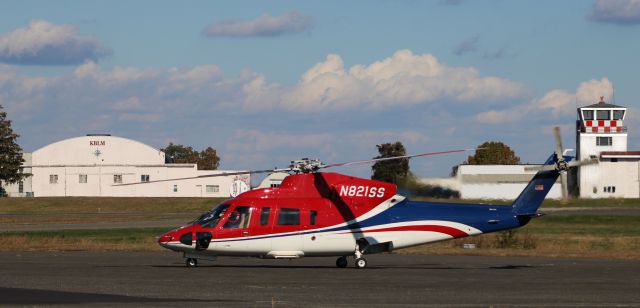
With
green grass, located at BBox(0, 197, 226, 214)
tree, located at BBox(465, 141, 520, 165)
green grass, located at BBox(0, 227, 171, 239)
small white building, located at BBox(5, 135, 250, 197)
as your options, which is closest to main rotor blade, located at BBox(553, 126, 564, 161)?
green grass, located at BBox(0, 227, 171, 239)

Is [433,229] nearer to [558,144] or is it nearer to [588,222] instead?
[558,144]

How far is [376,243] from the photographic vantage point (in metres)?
36.8

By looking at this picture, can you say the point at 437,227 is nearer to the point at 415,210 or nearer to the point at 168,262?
the point at 415,210

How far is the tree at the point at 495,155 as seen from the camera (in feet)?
535

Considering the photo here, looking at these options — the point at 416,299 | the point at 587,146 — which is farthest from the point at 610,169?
the point at 416,299

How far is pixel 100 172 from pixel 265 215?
105 meters

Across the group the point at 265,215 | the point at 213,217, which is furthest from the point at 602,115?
the point at 213,217

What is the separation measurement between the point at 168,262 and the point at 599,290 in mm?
17245

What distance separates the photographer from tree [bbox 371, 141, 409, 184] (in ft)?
152

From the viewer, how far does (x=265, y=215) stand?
36469mm

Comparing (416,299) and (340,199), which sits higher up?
(340,199)

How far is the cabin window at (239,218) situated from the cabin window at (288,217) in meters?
1.05

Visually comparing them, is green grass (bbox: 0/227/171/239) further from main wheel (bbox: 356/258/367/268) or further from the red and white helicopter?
main wheel (bbox: 356/258/367/268)

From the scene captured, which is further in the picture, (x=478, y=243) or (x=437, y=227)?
(x=478, y=243)
